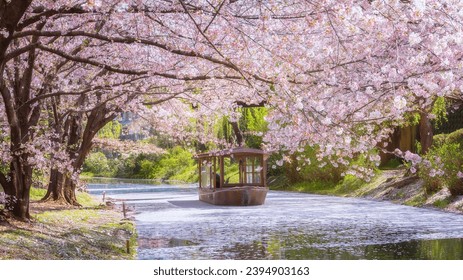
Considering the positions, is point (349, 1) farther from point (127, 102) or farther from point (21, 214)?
point (127, 102)

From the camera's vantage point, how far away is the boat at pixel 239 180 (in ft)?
91.0

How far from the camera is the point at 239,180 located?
29266 millimetres

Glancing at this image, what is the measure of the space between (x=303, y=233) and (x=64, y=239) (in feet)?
19.4

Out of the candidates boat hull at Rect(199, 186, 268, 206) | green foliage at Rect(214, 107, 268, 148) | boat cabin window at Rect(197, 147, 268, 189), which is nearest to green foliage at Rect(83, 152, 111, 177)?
green foliage at Rect(214, 107, 268, 148)

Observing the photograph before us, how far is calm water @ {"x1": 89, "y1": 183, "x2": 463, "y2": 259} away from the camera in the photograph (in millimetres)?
11961

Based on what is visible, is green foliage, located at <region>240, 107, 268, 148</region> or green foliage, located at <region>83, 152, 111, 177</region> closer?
green foliage, located at <region>240, 107, 268, 148</region>

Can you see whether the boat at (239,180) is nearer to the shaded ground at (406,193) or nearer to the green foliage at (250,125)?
the shaded ground at (406,193)

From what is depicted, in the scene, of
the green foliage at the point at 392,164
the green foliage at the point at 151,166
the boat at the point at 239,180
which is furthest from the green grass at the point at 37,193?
the green foliage at the point at 151,166

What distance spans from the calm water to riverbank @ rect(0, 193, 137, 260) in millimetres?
546

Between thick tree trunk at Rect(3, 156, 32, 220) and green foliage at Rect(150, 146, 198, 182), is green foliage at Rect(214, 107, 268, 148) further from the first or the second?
thick tree trunk at Rect(3, 156, 32, 220)

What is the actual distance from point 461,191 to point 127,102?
447 inches

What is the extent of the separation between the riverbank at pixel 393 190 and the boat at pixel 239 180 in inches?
200

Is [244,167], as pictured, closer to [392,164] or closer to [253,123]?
[253,123]
